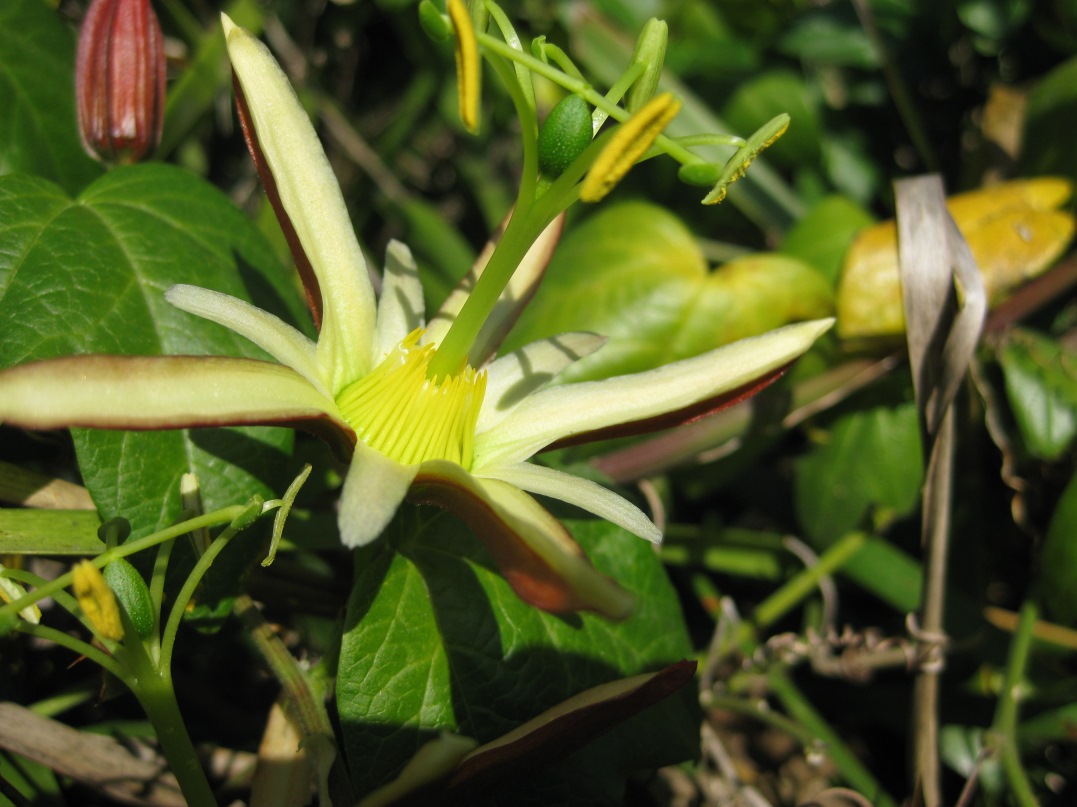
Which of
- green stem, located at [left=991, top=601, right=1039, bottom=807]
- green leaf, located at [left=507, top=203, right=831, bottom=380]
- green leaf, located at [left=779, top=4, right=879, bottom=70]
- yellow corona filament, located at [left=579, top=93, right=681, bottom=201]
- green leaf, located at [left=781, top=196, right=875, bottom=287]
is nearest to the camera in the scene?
yellow corona filament, located at [left=579, top=93, right=681, bottom=201]

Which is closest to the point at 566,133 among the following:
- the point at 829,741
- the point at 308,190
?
the point at 308,190

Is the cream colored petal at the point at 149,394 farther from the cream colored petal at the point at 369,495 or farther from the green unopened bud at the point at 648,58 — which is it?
the green unopened bud at the point at 648,58

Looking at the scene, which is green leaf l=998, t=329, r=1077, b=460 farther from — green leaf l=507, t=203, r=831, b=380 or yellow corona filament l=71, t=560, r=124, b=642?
yellow corona filament l=71, t=560, r=124, b=642

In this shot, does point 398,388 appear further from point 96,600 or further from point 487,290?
point 96,600

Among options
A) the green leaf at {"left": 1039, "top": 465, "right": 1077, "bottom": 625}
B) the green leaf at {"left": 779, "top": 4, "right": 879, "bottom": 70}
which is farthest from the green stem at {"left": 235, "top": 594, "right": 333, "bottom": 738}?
the green leaf at {"left": 779, "top": 4, "right": 879, "bottom": 70}

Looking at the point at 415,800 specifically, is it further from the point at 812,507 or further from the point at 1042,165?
the point at 1042,165

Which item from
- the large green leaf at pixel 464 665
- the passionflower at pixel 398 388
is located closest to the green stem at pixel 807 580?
the large green leaf at pixel 464 665
